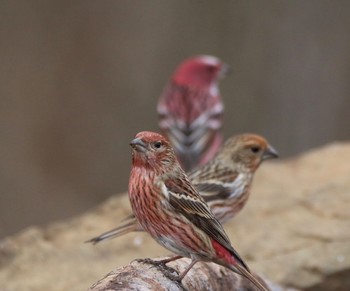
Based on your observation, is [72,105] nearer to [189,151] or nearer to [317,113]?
[317,113]

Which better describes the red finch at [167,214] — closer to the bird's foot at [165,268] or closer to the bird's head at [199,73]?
the bird's foot at [165,268]

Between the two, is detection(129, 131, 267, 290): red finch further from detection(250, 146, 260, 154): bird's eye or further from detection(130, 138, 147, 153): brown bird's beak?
detection(250, 146, 260, 154): bird's eye

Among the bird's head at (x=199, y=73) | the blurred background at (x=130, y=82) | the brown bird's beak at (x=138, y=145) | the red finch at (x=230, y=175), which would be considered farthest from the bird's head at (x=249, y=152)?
the blurred background at (x=130, y=82)

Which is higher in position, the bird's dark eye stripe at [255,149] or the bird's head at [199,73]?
the bird's dark eye stripe at [255,149]

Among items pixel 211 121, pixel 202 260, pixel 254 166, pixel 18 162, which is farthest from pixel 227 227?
pixel 18 162

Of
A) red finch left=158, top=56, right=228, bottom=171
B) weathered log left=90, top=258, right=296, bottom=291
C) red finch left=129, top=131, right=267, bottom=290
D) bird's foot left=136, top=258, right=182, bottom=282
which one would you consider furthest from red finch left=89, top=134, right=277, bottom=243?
red finch left=158, top=56, right=228, bottom=171

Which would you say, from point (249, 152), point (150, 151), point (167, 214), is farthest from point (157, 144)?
point (249, 152)
